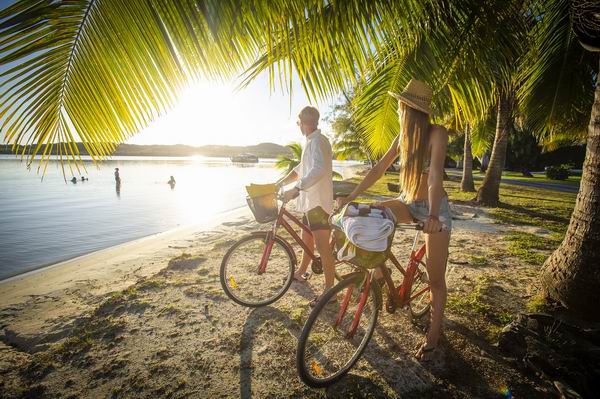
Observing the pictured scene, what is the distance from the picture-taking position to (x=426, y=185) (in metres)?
2.56

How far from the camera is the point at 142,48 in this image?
1776 mm

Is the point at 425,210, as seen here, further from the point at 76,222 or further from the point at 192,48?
the point at 76,222

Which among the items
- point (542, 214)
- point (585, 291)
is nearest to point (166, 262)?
point (585, 291)

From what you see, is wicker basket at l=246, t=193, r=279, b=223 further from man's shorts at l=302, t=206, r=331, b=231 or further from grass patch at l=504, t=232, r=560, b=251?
grass patch at l=504, t=232, r=560, b=251

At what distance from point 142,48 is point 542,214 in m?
12.2

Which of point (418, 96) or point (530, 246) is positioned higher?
point (418, 96)

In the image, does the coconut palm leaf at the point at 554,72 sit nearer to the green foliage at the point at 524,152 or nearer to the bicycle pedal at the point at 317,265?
the bicycle pedal at the point at 317,265

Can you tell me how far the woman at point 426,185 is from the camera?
2355 millimetres

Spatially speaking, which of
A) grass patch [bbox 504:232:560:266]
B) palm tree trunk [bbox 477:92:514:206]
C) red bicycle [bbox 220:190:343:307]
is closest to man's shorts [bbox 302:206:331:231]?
red bicycle [bbox 220:190:343:307]

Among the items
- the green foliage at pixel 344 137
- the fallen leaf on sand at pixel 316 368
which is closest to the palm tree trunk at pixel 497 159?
the fallen leaf on sand at pixel 316 368

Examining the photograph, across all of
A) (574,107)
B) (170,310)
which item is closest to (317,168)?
(170,310)

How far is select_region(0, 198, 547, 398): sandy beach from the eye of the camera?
2.45 m

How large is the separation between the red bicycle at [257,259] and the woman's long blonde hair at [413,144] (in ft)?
4.75

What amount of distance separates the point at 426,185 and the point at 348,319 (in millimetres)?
1784
